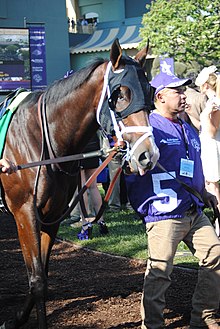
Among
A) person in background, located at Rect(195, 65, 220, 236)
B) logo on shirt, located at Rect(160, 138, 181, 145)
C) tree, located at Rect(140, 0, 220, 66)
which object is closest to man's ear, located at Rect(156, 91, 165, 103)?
logo on shirt, located at Rect(160, 138, 181, 145)

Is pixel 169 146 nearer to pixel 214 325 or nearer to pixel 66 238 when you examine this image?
pixel 214 325

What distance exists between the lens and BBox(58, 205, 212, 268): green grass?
6.86 metres

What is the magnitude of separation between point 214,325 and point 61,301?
62.8 inches

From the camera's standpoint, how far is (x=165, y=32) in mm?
21500

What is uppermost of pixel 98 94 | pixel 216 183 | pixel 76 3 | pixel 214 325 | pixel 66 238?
pixel 76 3

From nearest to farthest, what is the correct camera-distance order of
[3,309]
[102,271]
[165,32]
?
[3,309]
[102,271]
[165,32]

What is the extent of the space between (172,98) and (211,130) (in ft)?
6.72

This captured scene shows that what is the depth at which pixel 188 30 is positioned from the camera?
20.8 meters

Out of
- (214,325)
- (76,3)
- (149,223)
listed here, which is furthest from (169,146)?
(76,3)

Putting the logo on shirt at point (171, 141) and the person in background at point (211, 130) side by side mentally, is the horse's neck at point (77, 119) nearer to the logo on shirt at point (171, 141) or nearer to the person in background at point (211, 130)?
the logo on shirt at point (171, 141)

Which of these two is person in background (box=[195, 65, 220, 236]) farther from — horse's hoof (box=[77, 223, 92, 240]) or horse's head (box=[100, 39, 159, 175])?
horse's head (box=[100, 39, 159, 175])

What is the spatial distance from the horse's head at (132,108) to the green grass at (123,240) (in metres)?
2.90

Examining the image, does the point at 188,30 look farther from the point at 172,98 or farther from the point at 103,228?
the point at 172,98

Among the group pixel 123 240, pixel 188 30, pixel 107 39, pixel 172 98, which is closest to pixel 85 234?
pixel 123 240
